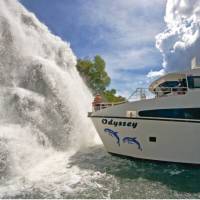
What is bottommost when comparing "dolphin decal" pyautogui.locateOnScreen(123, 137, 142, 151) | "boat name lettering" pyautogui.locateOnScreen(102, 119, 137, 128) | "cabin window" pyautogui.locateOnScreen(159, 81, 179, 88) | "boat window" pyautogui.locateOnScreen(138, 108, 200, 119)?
"dolphin decal" pyautogui.locateOnScreen(123, 137, 142, 151)

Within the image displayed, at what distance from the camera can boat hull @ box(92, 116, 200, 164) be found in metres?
12.0

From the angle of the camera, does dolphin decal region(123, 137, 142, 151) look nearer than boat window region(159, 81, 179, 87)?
Yes

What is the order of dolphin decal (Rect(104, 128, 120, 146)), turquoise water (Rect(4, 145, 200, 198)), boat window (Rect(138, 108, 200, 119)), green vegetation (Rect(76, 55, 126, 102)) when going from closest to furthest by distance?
turquoise water (Rect(4, 145, 200, 198)), boat window (Rect(138, 108, 200, 119)), dolphin decal (Rect(104, 128, 120, 146)), green vegetation (Rect(76, 55, 126, 102))

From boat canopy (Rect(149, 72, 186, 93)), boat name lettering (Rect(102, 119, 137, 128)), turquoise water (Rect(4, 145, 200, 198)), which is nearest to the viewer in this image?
turquoise water (Rect(4, 145, 200, 198))

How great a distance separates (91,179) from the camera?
10766 mm

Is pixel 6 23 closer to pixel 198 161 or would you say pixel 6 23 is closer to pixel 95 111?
pixel 95 111

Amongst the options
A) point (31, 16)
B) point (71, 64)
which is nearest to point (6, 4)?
point (31, 16)

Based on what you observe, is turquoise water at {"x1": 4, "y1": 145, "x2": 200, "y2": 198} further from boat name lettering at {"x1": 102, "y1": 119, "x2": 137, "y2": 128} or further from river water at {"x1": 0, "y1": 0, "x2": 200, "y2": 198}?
boat name lettering at {"x1": 102, "y1": 119, "x2": 137, "y2": 128}

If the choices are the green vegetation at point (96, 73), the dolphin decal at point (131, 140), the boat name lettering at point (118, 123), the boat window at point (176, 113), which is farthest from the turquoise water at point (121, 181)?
the green vegetation at point (96, 73)

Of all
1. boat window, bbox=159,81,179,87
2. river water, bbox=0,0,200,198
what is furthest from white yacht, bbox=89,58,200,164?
river water, bbox=0,0,200,198

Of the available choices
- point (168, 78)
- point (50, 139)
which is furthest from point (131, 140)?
point (50, 139)

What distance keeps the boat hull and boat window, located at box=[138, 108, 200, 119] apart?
0.74 ft

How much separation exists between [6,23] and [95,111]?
12.4 m

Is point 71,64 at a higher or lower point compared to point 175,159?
higher
